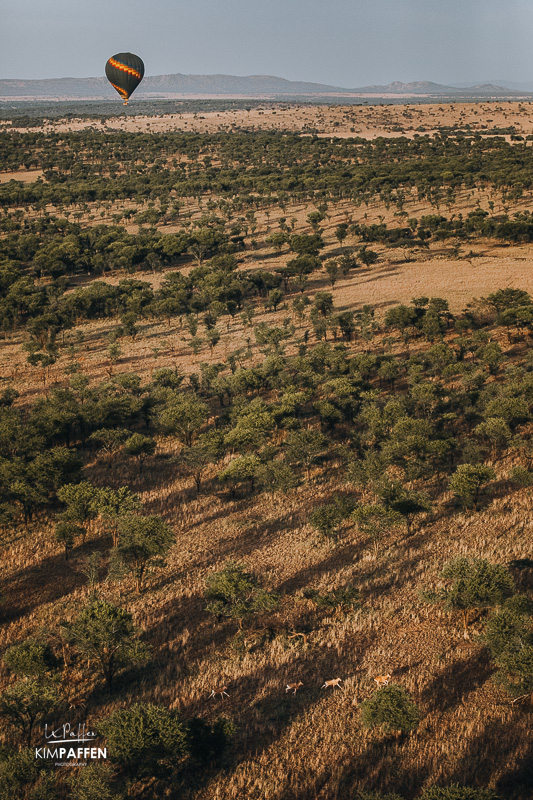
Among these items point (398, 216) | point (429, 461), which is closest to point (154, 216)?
point (398, 216)

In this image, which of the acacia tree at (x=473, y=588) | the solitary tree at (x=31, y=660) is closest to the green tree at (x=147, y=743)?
the solitary tree at (x=31, y=660)

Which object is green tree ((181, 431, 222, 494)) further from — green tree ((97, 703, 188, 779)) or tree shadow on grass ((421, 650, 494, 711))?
green tree ((97, 703, 188, 779))

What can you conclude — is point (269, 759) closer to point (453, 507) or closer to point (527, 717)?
point (527, 717)

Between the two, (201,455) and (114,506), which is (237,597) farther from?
(201,455)

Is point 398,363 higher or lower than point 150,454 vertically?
higher

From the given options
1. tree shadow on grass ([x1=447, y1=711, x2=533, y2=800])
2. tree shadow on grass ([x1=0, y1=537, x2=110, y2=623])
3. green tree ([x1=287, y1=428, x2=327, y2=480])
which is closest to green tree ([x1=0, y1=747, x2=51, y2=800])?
tree shadow on grass ([x1=0, y1=537, x2=110, y2=623])

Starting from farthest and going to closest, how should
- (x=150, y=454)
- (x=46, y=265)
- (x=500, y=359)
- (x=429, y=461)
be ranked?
(x=46, y=265)
(x=500, y=359)
(x=150, y=454)
(x=429, y=461)
